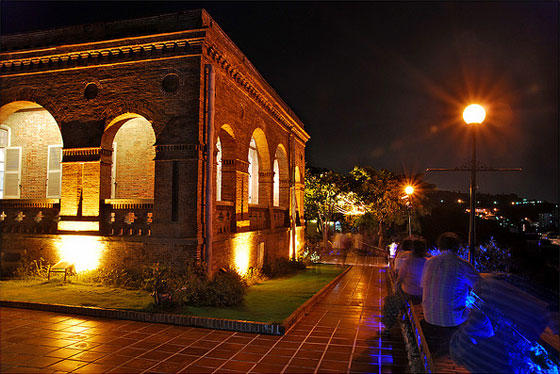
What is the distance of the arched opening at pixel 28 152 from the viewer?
14555mm

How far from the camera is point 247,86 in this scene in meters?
14.9


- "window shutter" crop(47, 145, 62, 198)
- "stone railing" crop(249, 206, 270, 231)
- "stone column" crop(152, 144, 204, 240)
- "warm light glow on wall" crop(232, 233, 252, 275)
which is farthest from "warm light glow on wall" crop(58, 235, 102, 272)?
"stone railing" crop(249, 206, 270, 231)

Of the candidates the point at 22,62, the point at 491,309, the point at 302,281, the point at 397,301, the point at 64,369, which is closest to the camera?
the point at 491,309

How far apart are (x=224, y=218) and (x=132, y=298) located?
4.00m

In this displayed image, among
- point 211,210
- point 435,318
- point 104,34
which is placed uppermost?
point 104,34

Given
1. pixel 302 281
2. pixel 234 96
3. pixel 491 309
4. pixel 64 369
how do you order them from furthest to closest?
pixel 302 281, pixel 234 96, pixel 64 369, pixel 491 309

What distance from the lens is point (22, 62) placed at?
1286 centimetres

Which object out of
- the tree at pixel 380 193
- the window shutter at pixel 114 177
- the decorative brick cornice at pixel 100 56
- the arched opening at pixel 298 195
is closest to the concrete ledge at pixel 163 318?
the window shutter at pixel 114 177

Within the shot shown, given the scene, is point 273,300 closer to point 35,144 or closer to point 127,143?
point 127,143

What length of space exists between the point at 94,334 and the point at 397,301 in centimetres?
518

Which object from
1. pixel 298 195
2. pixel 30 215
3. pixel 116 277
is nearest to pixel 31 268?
pixel 30 215

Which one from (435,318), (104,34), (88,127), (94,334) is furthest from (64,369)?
(104,34)

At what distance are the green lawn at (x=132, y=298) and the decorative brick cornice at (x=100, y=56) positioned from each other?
631 cm

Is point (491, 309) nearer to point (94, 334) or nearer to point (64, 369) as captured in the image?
point (64, 369)
